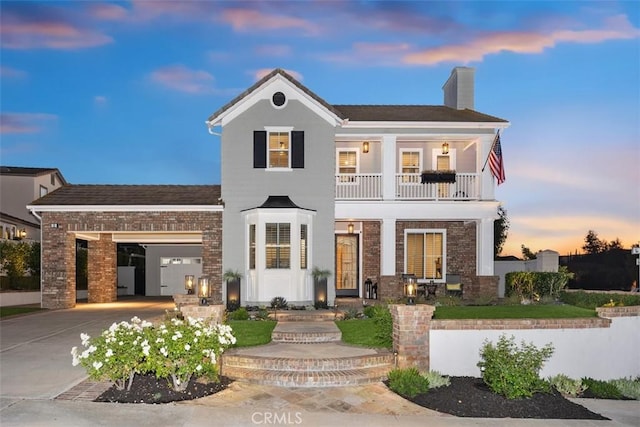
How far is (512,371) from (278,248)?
28.9ft

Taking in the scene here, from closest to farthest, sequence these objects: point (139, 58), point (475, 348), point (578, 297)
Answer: point (475, 348) → point (578, 297) → point (139, 58)

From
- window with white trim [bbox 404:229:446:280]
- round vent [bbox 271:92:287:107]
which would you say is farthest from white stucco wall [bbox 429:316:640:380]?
round vent [bbox 271:92:287:107]

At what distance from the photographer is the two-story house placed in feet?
49.2

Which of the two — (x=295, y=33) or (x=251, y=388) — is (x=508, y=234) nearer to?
(x=295, y=33)

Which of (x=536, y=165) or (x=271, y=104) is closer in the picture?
(x=271, y=104)

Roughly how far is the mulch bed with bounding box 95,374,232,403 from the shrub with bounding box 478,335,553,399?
13.0ft

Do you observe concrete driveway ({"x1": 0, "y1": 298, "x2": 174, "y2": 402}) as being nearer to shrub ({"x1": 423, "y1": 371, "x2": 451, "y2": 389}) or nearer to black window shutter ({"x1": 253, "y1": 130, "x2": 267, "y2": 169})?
shrub ({"x1": 423, "y1": 371, "x2": 451, "y2": 389})

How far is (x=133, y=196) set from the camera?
16.7 m

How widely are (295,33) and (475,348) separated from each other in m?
11.7

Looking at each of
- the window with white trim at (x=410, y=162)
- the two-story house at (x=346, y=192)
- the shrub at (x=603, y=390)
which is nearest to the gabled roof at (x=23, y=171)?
the two-story house at (x=346, y=192)

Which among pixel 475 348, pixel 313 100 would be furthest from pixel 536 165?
pixel 475 348

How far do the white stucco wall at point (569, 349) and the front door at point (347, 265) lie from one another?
31.9 ft


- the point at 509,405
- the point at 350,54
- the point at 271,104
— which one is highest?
the point at 350,54

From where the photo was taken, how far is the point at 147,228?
16.2 metres
